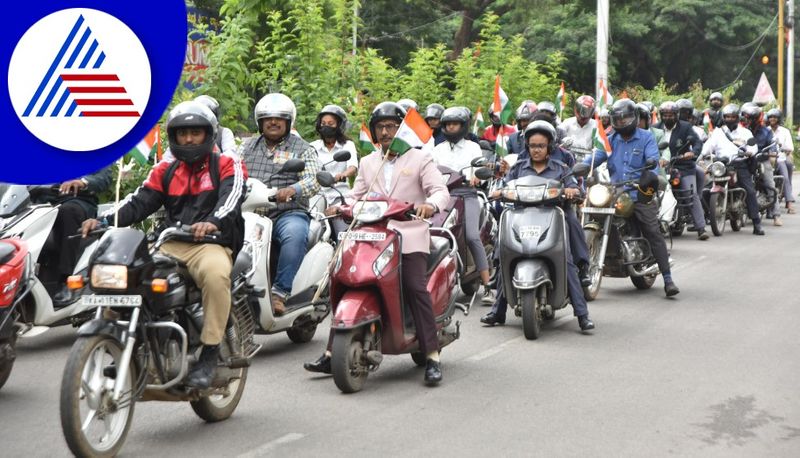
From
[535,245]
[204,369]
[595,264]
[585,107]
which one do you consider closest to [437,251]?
[535,245]

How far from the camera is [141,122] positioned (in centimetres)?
716

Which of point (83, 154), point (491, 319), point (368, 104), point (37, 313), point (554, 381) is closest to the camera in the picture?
point (83, 154)

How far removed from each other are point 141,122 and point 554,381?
3.33 meters

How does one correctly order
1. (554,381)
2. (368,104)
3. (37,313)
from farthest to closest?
(368,104) < (37,313) < (554,381)

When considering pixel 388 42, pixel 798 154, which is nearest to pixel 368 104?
pixel 388 42

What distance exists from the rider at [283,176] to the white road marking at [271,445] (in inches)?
90.2

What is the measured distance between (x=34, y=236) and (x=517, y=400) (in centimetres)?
410

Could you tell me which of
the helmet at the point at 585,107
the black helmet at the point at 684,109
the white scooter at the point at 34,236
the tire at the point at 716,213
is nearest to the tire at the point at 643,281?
the helmet at the point at 585,107

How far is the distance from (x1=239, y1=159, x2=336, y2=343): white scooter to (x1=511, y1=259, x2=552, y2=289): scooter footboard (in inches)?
62.4

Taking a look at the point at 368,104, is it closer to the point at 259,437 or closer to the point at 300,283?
the point at 300,283

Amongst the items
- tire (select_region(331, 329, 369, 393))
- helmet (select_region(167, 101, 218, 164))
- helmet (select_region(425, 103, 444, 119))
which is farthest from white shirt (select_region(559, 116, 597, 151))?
helmet (select_region(167, 101, 218, 164))

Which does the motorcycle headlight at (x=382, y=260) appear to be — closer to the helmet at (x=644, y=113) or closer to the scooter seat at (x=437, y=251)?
the scooter seat at (x=437, y=251)

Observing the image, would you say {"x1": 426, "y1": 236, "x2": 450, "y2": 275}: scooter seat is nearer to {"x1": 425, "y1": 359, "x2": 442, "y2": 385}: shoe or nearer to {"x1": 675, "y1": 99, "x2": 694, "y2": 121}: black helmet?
{"x1": 425, "y1": 359, "x2": 442, "y2": 385}: shoe

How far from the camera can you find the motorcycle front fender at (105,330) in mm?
5765
